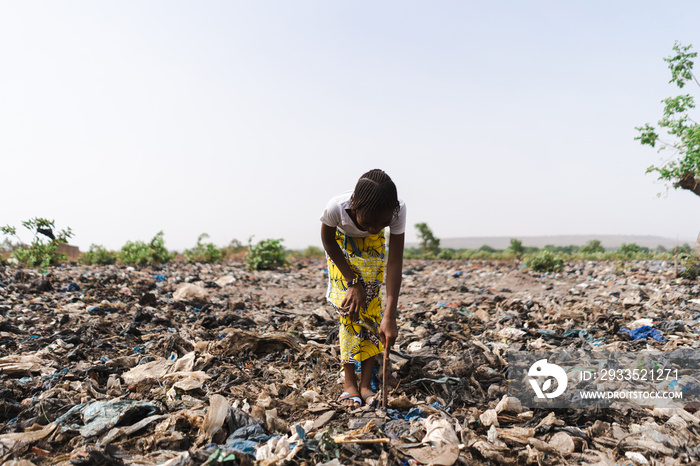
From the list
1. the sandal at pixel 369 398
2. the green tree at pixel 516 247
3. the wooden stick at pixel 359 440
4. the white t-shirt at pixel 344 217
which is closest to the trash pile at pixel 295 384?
the wooden stick at pixel 359 440

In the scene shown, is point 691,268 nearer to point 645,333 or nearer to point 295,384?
point 645,333

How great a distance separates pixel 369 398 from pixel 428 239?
40.4 ft

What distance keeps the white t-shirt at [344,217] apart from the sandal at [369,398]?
110 centimetres

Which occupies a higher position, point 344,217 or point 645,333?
point 344,217

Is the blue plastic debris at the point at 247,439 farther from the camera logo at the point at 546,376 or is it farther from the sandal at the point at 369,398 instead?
the camera logo at the point at 546,376

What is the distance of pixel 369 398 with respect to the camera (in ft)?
9.70

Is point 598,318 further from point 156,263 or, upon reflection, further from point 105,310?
point 156,263

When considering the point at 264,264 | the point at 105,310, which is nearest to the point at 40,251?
the point at 105,310

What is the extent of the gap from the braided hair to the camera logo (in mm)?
1673

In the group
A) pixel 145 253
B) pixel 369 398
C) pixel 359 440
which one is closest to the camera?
pixel 359 440

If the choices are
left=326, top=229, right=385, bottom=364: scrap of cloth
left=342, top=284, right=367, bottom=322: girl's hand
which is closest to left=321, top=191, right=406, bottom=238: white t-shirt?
left=326, top=229, right=385, bottom=364: scrap of cloth

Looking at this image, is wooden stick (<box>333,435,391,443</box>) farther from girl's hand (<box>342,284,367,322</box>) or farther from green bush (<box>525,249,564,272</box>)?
green bush (<box>525,249,564,272</box>)

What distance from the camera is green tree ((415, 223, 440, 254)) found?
48.8 ft

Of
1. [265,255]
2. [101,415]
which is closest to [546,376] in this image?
[101,415]
